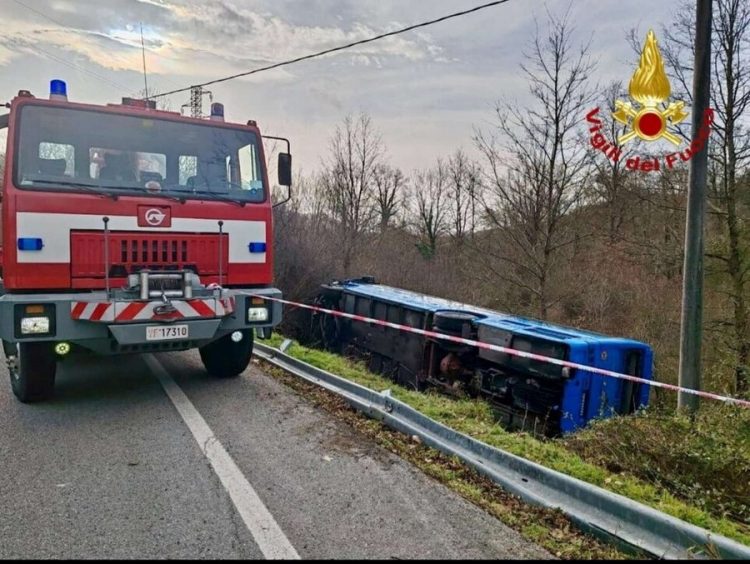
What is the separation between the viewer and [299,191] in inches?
869

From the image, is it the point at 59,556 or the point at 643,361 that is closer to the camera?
the point at 59,556

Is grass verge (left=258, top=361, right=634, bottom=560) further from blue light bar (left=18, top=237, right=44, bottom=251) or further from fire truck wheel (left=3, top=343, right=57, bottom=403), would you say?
blue light bar (left=18, top=237, right=44, bottom=251)

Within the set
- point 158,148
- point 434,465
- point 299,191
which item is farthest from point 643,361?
point 299,191

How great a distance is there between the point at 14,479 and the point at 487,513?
3198 mm

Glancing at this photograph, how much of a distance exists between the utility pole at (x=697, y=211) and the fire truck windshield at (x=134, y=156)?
15.9 ft

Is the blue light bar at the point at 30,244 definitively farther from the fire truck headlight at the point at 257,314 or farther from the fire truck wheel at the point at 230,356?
the fire truck wheel at the point at 230,356

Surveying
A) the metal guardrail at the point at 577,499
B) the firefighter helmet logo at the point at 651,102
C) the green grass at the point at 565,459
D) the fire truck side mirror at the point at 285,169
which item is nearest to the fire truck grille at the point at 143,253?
the fire truck side mirror at the point at 285,169

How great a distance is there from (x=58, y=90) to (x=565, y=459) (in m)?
5.75

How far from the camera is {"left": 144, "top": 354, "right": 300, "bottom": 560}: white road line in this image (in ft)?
9.07

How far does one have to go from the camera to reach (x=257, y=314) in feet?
19.1

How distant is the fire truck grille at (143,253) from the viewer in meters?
4.96

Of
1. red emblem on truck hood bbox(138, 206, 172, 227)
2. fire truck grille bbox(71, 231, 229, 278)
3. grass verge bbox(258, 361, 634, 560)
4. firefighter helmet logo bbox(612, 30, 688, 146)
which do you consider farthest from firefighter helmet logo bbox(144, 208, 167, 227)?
firefighter helmet logo bbox(612, 30, 688, 146)

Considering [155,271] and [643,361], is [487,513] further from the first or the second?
[643,361]

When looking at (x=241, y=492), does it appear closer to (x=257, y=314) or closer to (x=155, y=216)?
(x=257, y=314)
